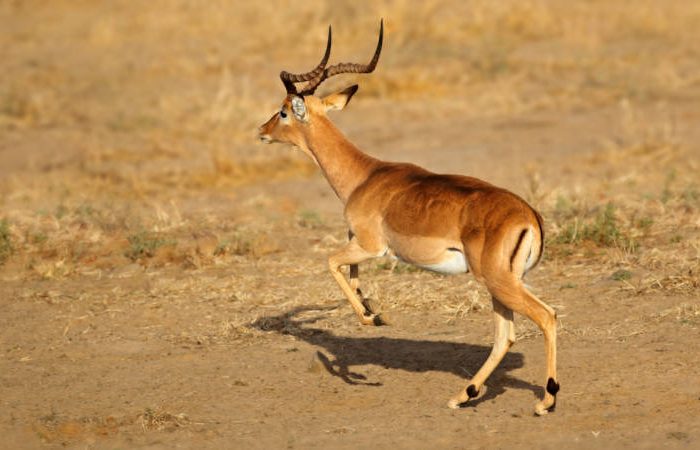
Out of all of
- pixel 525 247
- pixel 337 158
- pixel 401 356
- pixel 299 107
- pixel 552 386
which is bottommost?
pixel 401 356

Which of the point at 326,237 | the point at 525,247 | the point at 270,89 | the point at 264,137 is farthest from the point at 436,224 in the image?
the point at 270,89

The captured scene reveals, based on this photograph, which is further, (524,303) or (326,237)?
(326,237)

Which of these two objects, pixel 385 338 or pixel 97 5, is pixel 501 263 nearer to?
pixel 385 338

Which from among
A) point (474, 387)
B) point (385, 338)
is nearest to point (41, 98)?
point (385, 338)

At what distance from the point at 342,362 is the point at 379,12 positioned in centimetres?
1396

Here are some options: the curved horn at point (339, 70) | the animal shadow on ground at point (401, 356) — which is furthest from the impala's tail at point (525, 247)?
the curved horn at point (339, 70)

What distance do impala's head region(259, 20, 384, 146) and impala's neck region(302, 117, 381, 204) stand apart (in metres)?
0.08

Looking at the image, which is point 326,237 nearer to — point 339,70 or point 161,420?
point 339,70

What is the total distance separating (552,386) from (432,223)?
40.8 inches

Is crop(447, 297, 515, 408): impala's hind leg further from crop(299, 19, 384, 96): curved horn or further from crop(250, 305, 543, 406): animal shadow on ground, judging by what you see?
crop(299, 19, 384, 96): curved horn

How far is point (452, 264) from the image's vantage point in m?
6.42

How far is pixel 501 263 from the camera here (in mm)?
6027

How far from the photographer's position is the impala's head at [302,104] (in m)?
7.54

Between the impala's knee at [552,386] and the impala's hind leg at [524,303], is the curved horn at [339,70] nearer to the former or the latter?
the impala's hind leg at [524,303]
